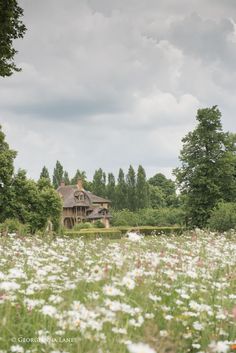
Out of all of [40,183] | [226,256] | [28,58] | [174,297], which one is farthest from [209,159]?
[174,297]

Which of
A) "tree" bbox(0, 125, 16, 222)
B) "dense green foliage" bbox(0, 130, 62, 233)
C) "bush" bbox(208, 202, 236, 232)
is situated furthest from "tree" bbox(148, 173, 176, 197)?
"bush" bbox(208, 202, 236, 232)

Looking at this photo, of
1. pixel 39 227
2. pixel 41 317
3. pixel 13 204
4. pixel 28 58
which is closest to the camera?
pixel 41 317

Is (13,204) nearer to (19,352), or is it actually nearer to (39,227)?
(39,227)

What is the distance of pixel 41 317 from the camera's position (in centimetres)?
409

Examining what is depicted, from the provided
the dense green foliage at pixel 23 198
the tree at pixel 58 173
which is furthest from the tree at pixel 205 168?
the tree at pixel 58 173

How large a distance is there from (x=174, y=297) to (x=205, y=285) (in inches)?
18.1

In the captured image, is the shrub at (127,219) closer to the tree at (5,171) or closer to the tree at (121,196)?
the tree at (121,196)

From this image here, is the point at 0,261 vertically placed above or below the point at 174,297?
above

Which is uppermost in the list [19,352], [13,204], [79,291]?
[13,204]

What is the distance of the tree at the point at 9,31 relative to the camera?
1525 cm

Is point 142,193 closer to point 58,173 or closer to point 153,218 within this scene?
point 58,173

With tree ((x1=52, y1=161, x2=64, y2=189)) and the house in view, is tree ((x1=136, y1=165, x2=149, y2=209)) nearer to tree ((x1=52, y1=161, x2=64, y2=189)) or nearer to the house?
the house

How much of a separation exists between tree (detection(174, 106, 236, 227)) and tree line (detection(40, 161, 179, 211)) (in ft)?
159

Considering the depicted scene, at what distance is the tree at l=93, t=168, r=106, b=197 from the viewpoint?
101125mm
